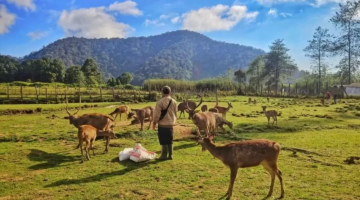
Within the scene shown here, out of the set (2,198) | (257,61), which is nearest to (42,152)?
(2,198)

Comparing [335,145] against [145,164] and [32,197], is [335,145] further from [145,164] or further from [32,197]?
[32,197]

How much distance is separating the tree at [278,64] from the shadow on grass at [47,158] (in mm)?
80830

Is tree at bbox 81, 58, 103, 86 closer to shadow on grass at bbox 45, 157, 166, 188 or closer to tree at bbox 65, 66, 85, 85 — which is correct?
tree at bbox 65, 66, 85, 85

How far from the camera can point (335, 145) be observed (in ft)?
48.7

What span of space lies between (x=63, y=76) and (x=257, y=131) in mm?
87398

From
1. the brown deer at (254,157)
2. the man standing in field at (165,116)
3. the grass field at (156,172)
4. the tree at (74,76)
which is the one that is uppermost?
the tree at (74,76)

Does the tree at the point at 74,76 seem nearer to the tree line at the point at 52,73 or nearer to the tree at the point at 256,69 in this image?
the tree line at the point at 52,73

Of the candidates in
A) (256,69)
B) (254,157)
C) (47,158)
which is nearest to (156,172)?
(254,157)

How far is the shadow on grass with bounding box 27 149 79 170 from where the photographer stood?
11.0m

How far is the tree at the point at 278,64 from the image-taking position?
87.1m

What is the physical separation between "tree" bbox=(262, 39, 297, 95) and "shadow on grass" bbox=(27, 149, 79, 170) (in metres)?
80.8

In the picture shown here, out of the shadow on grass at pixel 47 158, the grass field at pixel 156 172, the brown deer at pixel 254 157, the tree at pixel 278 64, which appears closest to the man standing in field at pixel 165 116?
the grass field at pixel 156 172

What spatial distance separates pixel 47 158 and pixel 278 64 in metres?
84.6

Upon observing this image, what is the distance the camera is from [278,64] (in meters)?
88.1
